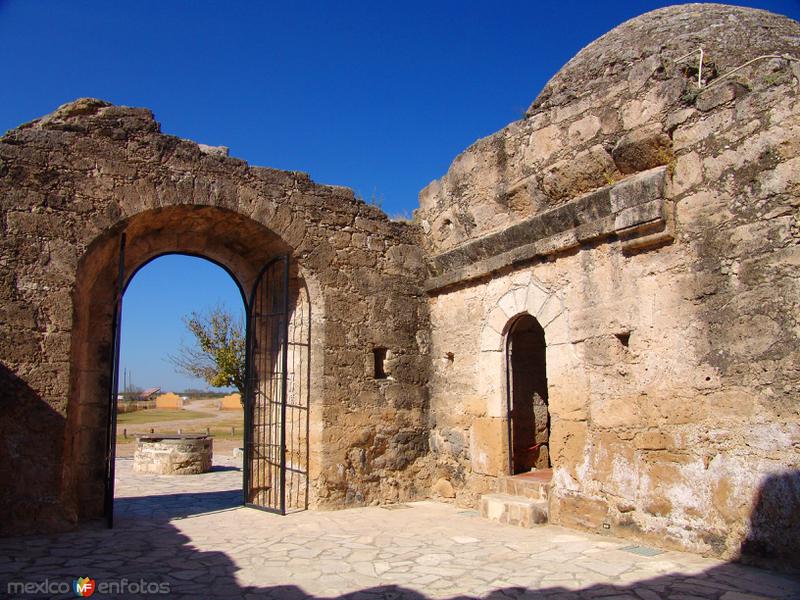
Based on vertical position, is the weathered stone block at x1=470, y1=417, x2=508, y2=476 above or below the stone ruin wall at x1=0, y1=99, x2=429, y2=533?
below

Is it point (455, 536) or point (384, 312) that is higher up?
point (384, 312)

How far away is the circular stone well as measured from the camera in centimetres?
1097

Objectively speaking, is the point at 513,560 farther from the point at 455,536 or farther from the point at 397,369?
the point at 397,369

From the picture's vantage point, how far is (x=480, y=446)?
7.05 meters

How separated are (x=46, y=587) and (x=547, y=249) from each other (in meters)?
5.01

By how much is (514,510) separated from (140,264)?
5069 mm

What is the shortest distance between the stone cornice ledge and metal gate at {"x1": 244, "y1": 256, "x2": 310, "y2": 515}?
6.37 ft

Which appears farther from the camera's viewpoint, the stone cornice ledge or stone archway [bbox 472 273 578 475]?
stone archway [bbox 472 273 578 475]

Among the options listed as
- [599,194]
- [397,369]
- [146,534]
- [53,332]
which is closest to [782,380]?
[599,194]

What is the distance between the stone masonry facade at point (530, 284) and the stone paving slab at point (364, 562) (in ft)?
1.58

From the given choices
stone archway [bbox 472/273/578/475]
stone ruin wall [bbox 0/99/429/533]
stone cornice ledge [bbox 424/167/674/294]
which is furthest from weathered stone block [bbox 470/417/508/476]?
stone cornice ledge [bbox 424/167/674/294]

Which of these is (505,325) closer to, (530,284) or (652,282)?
(530,284)

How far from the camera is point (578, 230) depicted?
5949 millimetres

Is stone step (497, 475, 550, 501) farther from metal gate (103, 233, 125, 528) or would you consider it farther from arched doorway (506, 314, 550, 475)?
metal gate (103, 233, 125, 528)
